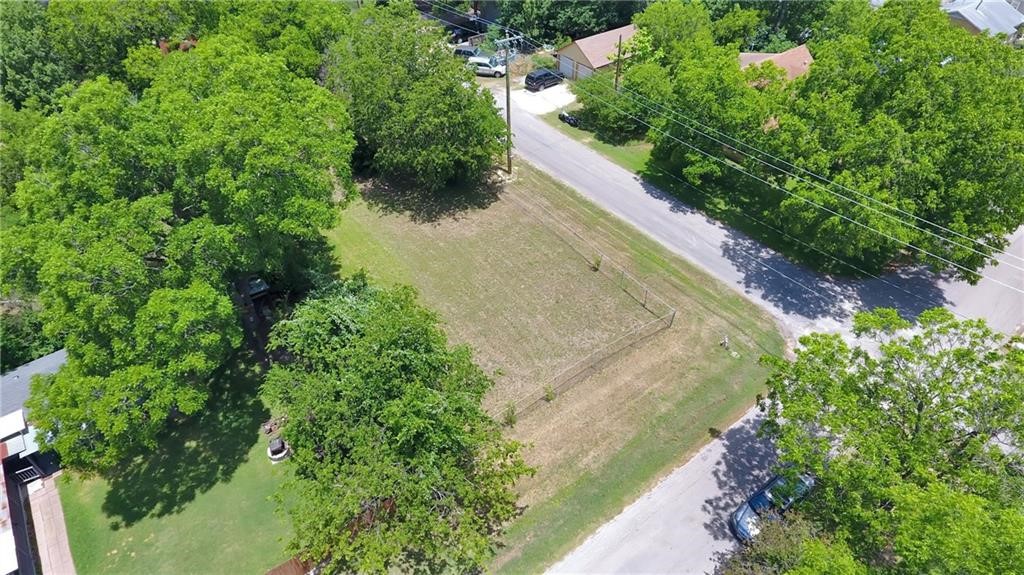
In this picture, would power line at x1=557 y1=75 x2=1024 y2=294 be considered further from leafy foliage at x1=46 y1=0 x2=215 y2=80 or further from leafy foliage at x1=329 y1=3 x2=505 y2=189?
leafy foliage at x1=46 y1=0 x2=215 y2=80

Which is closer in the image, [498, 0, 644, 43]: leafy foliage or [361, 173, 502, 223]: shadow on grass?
[361, 173, 502, 223]: shadow on grass

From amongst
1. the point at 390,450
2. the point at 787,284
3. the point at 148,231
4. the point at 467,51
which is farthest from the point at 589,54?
the point at 390,450

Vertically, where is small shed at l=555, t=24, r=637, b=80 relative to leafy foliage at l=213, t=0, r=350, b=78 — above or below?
below

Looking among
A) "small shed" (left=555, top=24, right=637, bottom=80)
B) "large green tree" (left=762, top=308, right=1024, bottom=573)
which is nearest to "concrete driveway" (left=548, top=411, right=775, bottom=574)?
"large green tree" (left=762, top=308, right=1024, bottom=573)

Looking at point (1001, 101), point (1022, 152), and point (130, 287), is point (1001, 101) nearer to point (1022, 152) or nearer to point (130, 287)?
point (1022, 152)

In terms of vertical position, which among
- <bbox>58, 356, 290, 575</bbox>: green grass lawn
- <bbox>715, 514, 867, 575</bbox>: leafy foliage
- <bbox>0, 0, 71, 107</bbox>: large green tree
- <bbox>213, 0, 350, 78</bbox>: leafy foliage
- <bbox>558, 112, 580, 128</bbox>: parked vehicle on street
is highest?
<bbox>213, 0, 350, 78</bbox>: leafy foliage

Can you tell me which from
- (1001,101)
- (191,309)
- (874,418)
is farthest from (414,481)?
(1001,101)
